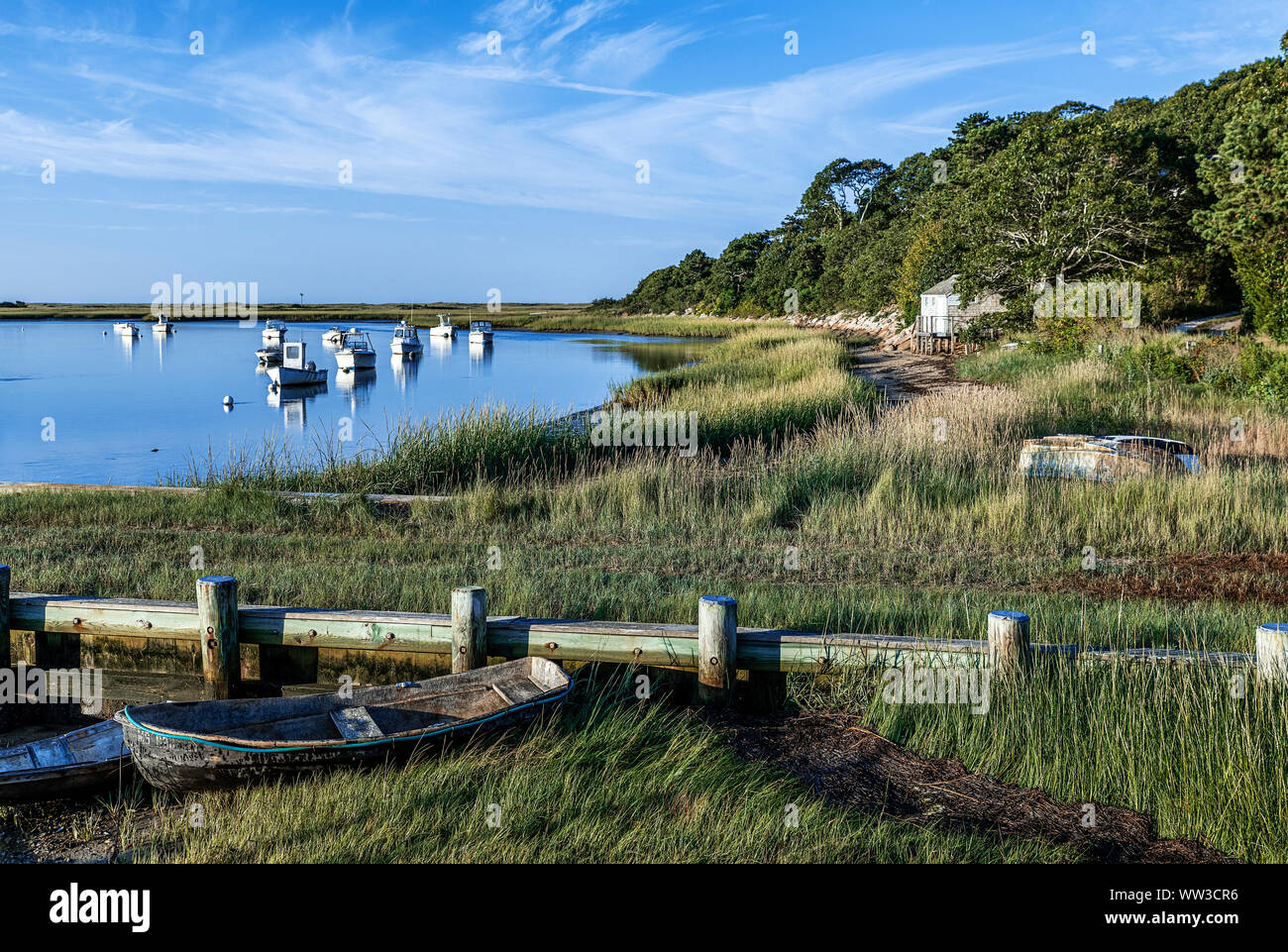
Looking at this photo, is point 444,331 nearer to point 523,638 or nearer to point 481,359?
point 481,359

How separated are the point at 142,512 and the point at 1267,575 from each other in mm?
13251

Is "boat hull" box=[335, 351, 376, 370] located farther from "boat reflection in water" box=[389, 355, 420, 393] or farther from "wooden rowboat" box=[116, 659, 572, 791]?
"wooden rowboat" box=[116, 659, 572, 791]

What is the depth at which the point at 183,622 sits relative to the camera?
7.10m

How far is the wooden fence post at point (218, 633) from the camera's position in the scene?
6848mm

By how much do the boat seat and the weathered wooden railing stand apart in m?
0.85

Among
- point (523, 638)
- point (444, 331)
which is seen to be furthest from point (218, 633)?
point (444, 331)

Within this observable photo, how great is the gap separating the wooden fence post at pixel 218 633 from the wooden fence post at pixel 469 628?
5.57 ft

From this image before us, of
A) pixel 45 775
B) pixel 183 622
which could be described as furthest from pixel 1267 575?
pixel 45 775

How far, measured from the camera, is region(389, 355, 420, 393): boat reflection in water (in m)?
51.3

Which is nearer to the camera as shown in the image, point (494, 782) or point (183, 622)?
point (494, 782)

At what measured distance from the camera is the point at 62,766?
225 inches

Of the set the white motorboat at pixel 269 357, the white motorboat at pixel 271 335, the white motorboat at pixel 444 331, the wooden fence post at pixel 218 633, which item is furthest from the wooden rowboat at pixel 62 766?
the white motorboat at pixel 444 331
